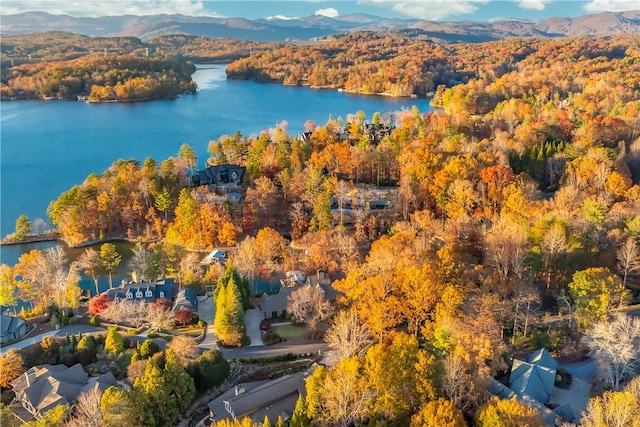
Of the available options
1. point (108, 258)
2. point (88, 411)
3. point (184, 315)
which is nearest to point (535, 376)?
point (88, 411)

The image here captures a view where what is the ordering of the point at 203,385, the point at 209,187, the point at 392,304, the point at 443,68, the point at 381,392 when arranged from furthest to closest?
the point at 443,68 → the point at 209,187 → the point at 392,304 → the point at 203,385 → the point at 381,392

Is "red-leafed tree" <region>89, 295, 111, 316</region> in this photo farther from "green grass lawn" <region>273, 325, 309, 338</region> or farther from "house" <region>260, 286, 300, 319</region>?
"green grass lawn" <region>273, 325, 309, 338</region>

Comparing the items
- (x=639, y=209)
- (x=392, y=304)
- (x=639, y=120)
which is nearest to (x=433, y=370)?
(x=392, y=304)

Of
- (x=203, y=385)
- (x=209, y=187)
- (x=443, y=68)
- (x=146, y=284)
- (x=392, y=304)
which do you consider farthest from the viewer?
(x=443, y=68)

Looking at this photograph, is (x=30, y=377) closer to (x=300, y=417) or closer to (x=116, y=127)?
(x=300, y=417)

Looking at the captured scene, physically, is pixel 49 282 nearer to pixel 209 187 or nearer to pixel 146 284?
pixel 146 284

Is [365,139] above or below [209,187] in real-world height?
above

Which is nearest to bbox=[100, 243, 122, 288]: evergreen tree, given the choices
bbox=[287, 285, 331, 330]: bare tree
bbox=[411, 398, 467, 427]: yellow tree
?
bbox=[287, 285, 331, 330]: bare tree
